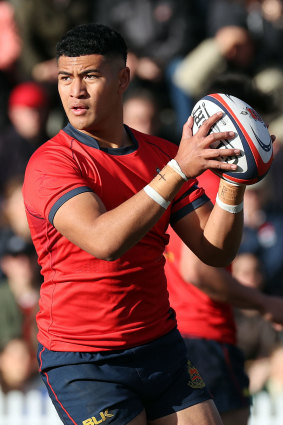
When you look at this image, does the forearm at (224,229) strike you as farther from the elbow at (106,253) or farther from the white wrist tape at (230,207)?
the elbow at (106,253)

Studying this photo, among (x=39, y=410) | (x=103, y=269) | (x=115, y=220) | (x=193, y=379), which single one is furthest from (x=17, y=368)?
(x=115, y=220)

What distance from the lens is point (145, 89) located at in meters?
9.46

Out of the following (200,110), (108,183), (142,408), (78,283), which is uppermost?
(200,110)

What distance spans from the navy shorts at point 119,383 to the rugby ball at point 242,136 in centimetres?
86

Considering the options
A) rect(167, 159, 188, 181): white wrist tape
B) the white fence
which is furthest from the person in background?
rect(167, 159, 188, 181): white wrist tape

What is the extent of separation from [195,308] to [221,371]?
0.38 m

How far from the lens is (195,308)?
4840 mm

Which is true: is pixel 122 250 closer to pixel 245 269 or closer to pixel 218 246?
pixel 218 246

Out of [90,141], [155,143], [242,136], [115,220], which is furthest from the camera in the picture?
[155,143]

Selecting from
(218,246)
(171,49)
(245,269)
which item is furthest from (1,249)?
(218,246)

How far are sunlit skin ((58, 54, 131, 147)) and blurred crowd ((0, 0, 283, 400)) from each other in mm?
4160

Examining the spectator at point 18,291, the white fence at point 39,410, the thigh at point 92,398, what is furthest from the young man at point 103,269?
the spectator at point 18,291

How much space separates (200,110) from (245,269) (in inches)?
164

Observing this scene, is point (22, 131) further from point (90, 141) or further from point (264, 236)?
point (90, 141)
